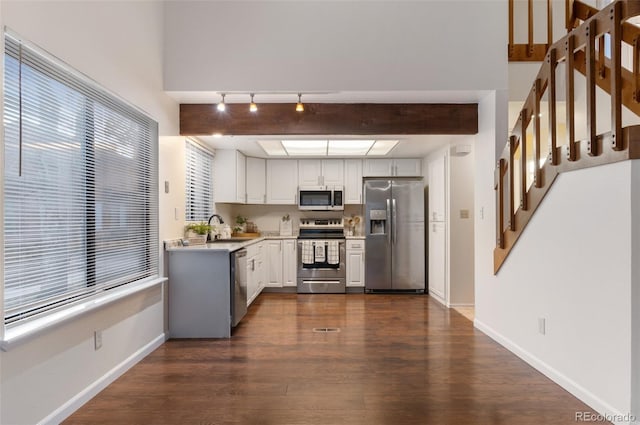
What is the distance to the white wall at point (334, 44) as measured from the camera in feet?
11.1

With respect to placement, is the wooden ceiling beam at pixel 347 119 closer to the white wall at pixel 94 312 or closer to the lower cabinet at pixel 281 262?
the white wall at pixel 94 312

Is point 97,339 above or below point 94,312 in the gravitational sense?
below

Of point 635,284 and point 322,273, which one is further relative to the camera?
point 322,273

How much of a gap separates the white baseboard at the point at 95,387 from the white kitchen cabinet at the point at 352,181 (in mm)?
3602

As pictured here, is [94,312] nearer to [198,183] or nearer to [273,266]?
[198,183]

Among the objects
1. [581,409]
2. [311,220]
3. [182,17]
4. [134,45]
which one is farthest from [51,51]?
[311,220]

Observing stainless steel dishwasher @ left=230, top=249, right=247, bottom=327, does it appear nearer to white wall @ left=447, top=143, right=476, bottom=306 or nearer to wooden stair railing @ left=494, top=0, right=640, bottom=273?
wooden stair railing @ left=494, top=0, right=640, bottom=273

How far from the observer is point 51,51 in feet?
6.56

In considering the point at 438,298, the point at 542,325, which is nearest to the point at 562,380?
the point at 542,325

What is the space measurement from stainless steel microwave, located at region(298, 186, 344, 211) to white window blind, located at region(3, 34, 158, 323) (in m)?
3.10

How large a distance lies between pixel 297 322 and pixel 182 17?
3221mm

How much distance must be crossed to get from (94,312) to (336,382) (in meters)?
1.65

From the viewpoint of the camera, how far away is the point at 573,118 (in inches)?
94.5

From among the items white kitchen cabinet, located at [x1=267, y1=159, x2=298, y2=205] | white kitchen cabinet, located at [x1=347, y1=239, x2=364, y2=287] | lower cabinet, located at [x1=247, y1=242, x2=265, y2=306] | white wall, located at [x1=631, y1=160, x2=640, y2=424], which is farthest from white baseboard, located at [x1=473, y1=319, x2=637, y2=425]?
white kitchen cabinet, located at [x1=267, y1=159, x2=298, y2=205]
